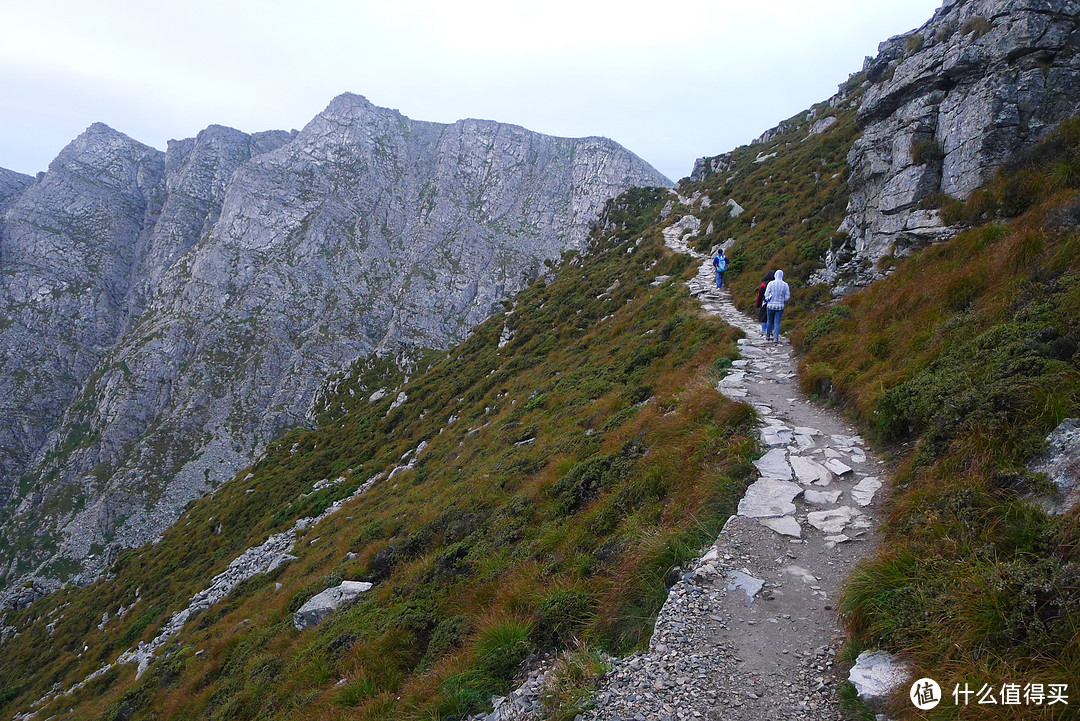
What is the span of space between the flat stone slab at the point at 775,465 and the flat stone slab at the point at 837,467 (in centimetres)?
62

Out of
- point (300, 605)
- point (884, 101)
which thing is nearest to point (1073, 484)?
point (300, 605)

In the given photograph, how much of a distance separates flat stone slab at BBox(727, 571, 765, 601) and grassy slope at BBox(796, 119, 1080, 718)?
94cm

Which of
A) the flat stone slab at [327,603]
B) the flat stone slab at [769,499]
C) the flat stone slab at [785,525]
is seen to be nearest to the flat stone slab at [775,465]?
the flat stone slab at [769,499]

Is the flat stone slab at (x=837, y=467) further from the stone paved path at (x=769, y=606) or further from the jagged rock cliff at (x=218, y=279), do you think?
the jagged rock cliff at (x=218, y=279)

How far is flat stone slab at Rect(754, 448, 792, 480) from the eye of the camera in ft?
23.5

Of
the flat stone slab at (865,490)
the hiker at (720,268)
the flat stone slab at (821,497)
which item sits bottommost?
the flat stone slab at (821,497)

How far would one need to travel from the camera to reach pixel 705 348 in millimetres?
14992

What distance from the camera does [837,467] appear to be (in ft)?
23.9

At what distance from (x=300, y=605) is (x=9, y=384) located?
178 meters

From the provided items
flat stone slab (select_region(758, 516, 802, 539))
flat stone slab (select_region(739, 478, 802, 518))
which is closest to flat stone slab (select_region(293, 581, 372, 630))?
flat stone slab (select_region(739, 478, 802, 518))

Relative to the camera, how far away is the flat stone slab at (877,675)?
3.53 meters

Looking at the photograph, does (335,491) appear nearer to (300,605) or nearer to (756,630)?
(300,605)

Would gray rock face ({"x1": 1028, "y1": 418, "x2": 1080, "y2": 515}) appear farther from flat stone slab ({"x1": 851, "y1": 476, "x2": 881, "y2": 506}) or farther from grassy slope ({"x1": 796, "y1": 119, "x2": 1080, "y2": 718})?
flat stone slab ({"x1": 851, "y1": 476, "x2": 881, "y2": 506})

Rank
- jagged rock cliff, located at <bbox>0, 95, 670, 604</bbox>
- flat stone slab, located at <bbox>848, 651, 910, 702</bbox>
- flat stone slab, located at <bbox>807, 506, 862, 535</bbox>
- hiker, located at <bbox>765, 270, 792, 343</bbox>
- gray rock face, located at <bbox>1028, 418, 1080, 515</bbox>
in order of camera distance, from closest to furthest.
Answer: flat stone slab, located at <bbox>848, 651, 910, 702</bbox>
gray rock face, located at <bbox>1028, 418, 1080, 515</bbox>
flat stone slab, located at <bbox>807, 506, 862, 535</bbox>
hiker, located at <bbox>765, 270, 792, 343</bbox>
jagged rock cliff, located at <bbox>0, 95, 670, 604</bbox>
